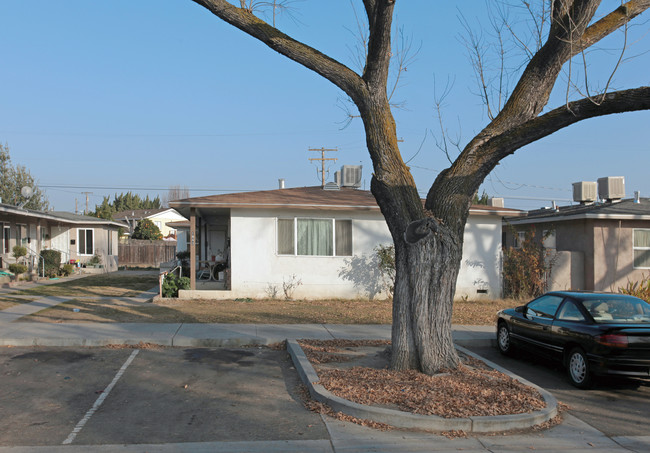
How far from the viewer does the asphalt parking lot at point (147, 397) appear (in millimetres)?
5613

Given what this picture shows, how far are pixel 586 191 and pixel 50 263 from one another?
2337 cm

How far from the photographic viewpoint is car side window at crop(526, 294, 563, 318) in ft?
30.0

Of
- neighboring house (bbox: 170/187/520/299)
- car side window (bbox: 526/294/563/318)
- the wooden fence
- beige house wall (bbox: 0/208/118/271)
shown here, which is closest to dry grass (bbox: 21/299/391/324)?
neighboring house (bbox: 170/187/520/299)

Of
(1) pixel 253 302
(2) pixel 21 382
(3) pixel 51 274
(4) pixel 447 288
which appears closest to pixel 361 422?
(4) pixel 447 288

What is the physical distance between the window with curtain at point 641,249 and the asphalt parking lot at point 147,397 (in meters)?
14.9

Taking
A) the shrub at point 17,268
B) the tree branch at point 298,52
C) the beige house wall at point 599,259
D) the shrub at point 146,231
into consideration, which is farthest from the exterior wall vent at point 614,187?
the shrub at point 146,231

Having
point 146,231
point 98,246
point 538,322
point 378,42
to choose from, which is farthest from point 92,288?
point 146,231

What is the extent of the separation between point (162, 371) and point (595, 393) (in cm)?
643

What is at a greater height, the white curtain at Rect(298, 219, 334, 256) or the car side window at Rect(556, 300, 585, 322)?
the white curtain at Rect(298, 219, 334, 256)

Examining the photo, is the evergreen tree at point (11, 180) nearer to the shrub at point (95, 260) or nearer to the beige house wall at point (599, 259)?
the shrub at point (95, 260)

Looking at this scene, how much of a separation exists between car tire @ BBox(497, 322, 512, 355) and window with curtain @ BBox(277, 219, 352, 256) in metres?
7.13

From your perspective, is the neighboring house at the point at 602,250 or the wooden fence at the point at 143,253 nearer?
the neighboring house at the point at 602,250

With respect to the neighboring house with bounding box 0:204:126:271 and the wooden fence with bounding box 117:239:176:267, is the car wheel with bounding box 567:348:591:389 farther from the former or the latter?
the wooden fence with bounding box 117:239:176:267

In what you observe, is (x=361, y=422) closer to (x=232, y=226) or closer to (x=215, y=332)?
(x=215, y=332)
